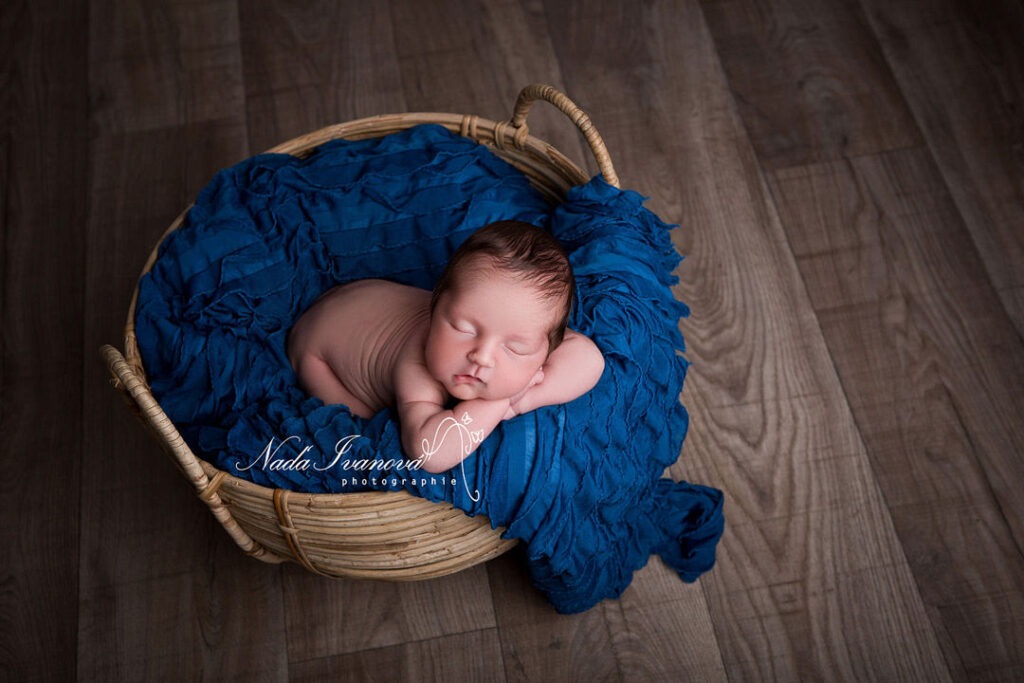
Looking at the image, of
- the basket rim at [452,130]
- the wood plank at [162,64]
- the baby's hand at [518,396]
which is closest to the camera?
the baby's hand at [518,396]

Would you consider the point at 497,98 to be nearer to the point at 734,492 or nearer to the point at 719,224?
the point at 719,224

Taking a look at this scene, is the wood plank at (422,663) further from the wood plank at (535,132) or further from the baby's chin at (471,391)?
the baby's chin at (471,391)

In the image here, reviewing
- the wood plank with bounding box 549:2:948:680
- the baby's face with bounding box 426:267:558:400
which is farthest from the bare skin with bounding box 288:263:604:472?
the wood plank with bounding box 549:2:948:680

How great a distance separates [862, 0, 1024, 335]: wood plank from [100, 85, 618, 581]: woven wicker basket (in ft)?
2.59

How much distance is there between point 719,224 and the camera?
1.74 meters

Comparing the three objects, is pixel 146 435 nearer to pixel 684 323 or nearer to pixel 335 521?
pixel 335 521

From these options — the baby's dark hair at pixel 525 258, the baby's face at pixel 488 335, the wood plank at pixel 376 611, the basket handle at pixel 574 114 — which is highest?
the basket handle at pixel 574 114

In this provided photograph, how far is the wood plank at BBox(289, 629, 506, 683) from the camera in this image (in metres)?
1.35

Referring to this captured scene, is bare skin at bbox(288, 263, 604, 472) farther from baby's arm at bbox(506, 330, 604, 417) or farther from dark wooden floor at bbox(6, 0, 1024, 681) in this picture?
dark wooden floor at bbox(6, 0, 1024, 681)

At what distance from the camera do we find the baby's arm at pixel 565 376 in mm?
1190

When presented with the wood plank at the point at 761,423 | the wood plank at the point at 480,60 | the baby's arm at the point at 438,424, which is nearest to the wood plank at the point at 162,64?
the wood plank at the point at 480,60

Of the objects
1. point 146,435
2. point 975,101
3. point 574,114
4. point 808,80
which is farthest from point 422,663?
point 975,101

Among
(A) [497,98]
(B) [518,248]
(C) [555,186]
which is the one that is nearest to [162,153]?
(A) [497,98]

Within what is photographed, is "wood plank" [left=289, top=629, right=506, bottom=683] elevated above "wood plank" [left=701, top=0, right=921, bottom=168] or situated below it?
below
